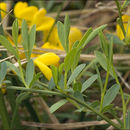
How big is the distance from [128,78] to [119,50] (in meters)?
0.09

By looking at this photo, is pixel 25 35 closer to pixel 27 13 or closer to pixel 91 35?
pixel 91 35

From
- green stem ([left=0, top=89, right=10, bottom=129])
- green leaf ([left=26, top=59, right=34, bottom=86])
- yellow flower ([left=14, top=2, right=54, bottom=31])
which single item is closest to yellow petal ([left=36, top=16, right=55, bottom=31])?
yellow flower ([left=14, top=2, right=54, bottom=31])

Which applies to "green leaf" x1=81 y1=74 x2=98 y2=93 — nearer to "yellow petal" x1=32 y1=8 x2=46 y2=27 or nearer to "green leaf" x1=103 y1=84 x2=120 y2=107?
"green leaf" x1=103 y1=84 x2=120 y2=107

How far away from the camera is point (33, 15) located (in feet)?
3.05

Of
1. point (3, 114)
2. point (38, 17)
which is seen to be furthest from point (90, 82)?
point (38, 17)

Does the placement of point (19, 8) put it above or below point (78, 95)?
above

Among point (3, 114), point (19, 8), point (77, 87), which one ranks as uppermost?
point (19, 8)


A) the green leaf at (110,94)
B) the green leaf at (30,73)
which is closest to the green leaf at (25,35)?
the green leaf at (30,73)

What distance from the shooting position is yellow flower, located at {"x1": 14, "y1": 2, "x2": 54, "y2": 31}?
0.91m

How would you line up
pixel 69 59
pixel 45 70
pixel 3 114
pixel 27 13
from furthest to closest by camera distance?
1. pixel 27 13
2. pixel 3 114
3. pixel 45 70
4. pixel 69 59

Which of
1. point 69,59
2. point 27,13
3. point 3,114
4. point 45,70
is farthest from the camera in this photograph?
point 27,13

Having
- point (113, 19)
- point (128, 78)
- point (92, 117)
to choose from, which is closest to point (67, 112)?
point (92, 117)

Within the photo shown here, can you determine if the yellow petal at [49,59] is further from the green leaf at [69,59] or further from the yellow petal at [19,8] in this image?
the yellow petal at [19,8]

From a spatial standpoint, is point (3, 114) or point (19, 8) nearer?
point (3, 114)
